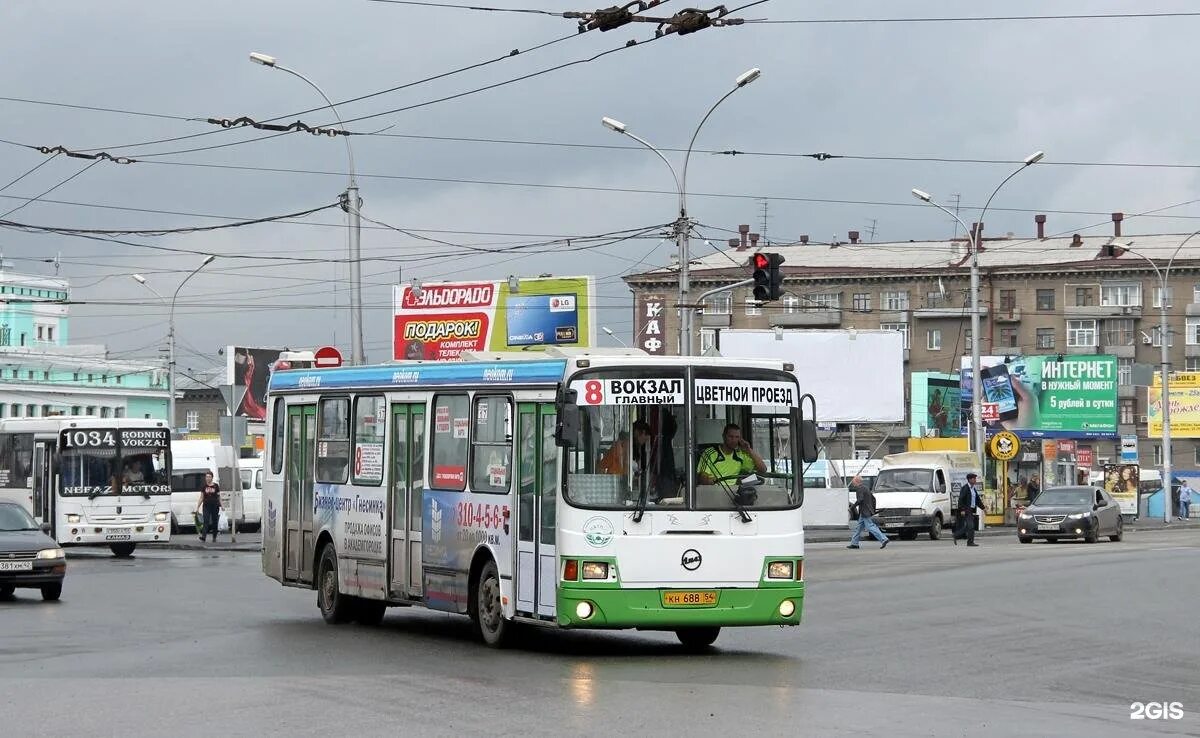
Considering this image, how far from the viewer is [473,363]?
57.7ft

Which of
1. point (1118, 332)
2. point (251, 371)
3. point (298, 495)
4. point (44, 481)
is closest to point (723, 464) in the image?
point (298, 495)

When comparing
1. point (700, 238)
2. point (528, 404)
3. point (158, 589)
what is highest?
point (700, 238)

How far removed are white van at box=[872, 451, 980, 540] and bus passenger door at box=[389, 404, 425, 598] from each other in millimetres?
30972

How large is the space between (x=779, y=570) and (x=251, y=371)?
44.6 metres

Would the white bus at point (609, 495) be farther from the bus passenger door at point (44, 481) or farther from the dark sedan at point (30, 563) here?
the bus passenger door at point (44, 481)

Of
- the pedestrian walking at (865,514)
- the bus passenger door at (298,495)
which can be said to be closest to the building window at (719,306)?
the pedestrian walking at (865,514)

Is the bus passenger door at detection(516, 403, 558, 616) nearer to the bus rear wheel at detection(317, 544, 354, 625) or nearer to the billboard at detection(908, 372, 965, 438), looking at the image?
the bus rear wheel at detection(317, 544, 354, 625)

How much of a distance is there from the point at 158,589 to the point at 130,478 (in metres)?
13.1

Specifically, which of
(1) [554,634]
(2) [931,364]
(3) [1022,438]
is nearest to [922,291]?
(2) [931,364]

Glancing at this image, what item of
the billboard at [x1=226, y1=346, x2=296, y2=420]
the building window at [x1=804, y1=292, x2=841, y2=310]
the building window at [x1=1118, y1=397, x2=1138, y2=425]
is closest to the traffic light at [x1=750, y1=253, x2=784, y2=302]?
the billboard at [x1=226, y1=346, x2=296, y2=420]

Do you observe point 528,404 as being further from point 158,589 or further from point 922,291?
point 922,291

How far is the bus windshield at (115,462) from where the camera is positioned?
39406mm

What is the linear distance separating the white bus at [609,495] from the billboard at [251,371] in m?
39.8

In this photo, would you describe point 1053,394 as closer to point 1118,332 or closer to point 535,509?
point 1118,332
